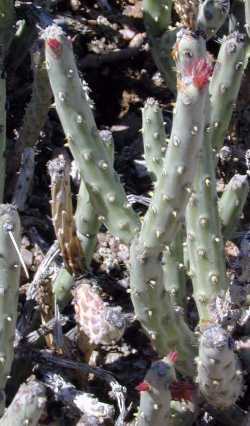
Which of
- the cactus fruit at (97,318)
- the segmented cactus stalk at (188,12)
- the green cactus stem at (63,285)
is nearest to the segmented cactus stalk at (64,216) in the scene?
the green cactus stem at (63,285)

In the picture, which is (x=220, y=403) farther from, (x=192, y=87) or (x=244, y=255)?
(x=192, y=87)

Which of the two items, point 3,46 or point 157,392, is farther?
point 3,46

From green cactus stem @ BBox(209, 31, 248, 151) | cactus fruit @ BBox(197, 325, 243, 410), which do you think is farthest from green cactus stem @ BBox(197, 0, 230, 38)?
cactus fruit @ BBox(197, 325, 243, 410)

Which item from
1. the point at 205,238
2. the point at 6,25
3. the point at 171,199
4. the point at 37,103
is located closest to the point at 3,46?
the point at 6,25

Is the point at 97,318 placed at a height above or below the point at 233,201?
below

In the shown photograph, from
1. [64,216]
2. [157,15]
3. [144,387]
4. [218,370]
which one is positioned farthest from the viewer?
[157,15]

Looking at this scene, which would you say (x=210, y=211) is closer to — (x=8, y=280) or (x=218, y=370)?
(x=218, y=370)

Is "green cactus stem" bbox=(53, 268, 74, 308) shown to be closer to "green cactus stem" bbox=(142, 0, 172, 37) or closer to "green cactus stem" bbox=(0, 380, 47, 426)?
"green cactus stem" bbox=(0, 380, 47, 426)
